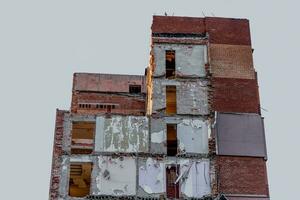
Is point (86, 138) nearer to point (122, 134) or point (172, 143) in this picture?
point (122, 134)

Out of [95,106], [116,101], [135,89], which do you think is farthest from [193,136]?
[135,89]

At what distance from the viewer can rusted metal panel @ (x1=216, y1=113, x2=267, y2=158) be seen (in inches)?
1451

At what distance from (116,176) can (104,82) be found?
1376 centimetres

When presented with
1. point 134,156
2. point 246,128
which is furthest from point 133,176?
point 246,128

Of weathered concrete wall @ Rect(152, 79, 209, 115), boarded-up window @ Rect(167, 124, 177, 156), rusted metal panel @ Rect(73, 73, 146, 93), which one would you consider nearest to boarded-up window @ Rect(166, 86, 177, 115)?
weathered concrete wall @ Rect(152, 79, 209, 115)

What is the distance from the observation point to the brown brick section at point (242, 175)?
118 ft

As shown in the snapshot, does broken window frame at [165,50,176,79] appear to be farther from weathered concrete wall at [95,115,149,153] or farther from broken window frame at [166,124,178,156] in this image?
weathered concrete wall at [95,115,149,153]

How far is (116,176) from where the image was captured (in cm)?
3578

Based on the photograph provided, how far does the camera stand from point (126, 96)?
157 feet

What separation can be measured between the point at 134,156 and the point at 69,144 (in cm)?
395

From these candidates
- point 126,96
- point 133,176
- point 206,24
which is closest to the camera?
point 133,176

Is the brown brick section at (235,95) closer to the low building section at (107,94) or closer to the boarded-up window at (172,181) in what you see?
the boarded-up window at (172,181)

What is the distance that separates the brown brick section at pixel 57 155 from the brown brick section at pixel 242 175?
929cm

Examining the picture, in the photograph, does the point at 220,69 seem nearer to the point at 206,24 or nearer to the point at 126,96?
the point at 206,24
